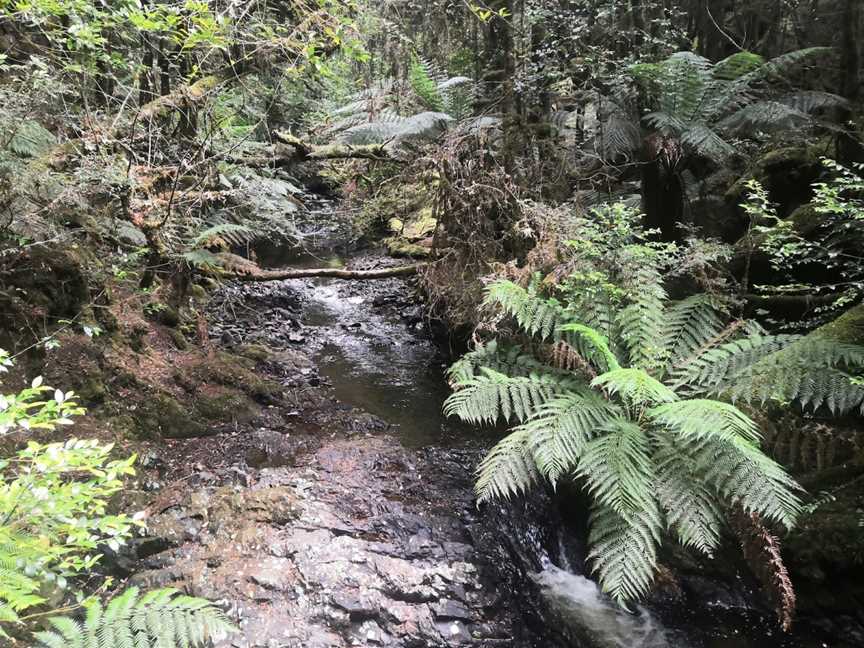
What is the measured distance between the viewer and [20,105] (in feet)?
11.1

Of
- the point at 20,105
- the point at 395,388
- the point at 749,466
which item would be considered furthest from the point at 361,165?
the point at 749,466

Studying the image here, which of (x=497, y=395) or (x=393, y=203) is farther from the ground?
(x=393, y=203)

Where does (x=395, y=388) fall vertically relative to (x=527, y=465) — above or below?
below

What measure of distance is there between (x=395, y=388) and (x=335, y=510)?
6.75 ft

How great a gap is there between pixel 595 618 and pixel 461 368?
5.40 feet

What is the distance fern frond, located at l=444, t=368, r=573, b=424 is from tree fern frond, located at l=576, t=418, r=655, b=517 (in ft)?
1.29

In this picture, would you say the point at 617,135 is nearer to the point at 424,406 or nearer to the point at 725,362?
the point at 725,362

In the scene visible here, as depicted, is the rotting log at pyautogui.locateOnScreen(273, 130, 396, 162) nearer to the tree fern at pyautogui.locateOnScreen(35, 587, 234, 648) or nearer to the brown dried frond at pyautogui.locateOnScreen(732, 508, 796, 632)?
the brown dried frond at pyautogui.locateOnScreen(732, 508, 796, 632)

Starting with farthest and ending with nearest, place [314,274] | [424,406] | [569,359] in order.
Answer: [314,274] → [424,406] → [569,359]

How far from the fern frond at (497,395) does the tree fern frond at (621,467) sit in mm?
394

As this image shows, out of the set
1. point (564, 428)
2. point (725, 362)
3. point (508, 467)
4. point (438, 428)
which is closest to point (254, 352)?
point (438, 428)

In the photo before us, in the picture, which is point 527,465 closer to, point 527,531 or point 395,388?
point 527,531

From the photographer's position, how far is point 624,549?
7.63 feet

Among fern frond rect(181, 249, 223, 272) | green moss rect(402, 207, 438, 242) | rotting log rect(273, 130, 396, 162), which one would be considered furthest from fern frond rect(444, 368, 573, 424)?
green moss rect(402, 207, 438, 242)
